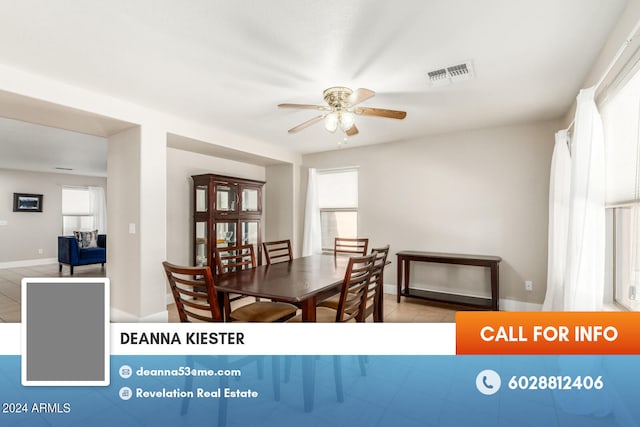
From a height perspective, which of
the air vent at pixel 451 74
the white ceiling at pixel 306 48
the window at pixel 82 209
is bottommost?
the window at pixel 82 209

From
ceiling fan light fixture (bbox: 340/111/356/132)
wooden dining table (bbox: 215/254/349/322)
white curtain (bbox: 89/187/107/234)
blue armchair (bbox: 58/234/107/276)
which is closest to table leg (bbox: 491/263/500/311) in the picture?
wooden dining table (bbox: 215/254/349/322)

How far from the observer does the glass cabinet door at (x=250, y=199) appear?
4.50 meters

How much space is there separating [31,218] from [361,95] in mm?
8288

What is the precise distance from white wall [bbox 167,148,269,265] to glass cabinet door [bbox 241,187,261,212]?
2.03 ft

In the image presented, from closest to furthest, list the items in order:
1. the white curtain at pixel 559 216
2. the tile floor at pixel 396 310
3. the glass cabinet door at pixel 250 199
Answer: the white curtain at pixel 559 216 → the tile floor at pixel 396 310 → the glass cabinet door at pixel 250 199

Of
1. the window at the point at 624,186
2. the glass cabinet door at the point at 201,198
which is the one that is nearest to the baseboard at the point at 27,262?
the glass cabinet door at the point at 201,198

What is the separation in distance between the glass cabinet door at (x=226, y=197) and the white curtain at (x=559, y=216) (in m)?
3.67

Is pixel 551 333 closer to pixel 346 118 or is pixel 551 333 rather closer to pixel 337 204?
pixel 346 118

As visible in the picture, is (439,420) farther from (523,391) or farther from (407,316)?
(407,316)

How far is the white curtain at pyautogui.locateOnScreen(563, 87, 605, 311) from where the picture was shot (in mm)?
1830

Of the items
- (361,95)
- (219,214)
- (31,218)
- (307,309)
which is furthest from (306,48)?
(31,218)

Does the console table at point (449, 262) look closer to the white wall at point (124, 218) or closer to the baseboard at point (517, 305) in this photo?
the baseboard at point (517, 305)

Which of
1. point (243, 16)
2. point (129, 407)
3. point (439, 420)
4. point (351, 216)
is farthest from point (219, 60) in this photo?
point (351, 216)

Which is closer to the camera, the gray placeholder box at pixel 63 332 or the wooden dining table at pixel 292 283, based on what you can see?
the gray placeholder box at pixel 63 332
